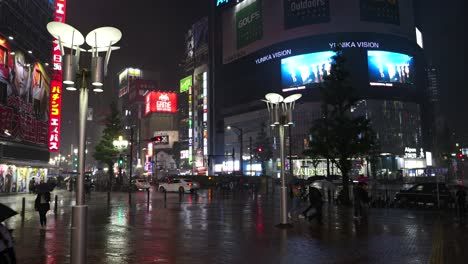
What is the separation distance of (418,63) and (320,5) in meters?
26.8

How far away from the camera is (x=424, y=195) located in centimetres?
2300

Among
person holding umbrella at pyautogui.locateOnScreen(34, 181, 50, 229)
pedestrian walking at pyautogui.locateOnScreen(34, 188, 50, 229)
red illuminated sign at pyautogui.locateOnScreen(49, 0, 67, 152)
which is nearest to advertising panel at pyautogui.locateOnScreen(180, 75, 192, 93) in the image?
red illuminated sign at pyautogui.locateOnScreen(49, 0, 67, 152)

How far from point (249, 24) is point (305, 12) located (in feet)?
61.5

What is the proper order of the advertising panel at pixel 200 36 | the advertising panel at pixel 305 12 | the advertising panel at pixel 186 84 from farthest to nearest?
the advertising panel at pixel 186 84, the advertising panel at pixel 200 36, the advertising panel at pixel 305 12

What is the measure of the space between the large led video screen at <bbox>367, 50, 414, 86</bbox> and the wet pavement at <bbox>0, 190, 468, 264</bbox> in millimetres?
73051

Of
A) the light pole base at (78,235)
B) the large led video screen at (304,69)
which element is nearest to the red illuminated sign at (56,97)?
the light pole base at (78,235)

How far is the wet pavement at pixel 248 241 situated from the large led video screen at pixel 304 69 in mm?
70944

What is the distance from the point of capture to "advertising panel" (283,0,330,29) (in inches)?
3418

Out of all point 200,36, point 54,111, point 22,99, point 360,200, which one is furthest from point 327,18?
point 360,200

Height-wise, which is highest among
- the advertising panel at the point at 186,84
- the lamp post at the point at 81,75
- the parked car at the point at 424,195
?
the advertising panel at the point at 186,84

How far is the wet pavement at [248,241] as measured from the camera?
9.09 metres

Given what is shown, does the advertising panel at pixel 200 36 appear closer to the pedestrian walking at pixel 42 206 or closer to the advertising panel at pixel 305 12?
the advertising panel at pixel 305 12

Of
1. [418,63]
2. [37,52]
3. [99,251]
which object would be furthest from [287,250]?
[418,63]

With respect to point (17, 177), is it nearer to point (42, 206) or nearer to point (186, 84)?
point (42, 206)
